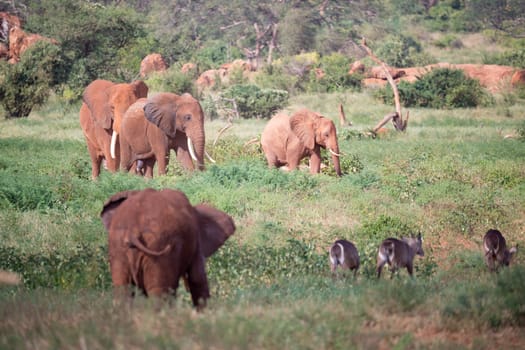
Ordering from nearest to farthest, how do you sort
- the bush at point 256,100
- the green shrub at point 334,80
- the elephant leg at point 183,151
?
1. the elephant leg at point 183,151
2. the bush at point 256,100
3. the green shrub at point 334,80

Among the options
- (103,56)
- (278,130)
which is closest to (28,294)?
(278,130)

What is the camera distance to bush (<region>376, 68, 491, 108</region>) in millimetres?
33812

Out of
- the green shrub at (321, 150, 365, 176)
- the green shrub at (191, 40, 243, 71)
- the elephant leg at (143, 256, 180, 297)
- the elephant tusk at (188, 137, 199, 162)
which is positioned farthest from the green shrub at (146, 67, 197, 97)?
the elephant leg at (143, 256, 180, 297)

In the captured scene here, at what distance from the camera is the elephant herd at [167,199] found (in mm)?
6301

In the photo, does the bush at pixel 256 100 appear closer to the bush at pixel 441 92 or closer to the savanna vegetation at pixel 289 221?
the savanna vegetation at pixel 289 221

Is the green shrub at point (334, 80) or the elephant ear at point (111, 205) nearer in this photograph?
the elephant ear at point (111, 205)

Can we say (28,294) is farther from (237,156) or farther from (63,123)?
(63,123)

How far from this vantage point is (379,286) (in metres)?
7.40

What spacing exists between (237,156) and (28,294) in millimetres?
12401

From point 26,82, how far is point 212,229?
2647 centimetres

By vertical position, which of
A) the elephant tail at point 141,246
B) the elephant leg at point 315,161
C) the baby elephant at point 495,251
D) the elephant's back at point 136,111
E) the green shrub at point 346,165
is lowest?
the green shrub at point 346,165

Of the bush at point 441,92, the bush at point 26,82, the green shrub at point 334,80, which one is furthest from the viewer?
the green shrub at point 334,80

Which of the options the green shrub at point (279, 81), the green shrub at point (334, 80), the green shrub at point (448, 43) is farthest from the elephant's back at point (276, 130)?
the green shrub at point (448, 43)

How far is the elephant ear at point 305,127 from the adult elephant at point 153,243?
1134 cm
